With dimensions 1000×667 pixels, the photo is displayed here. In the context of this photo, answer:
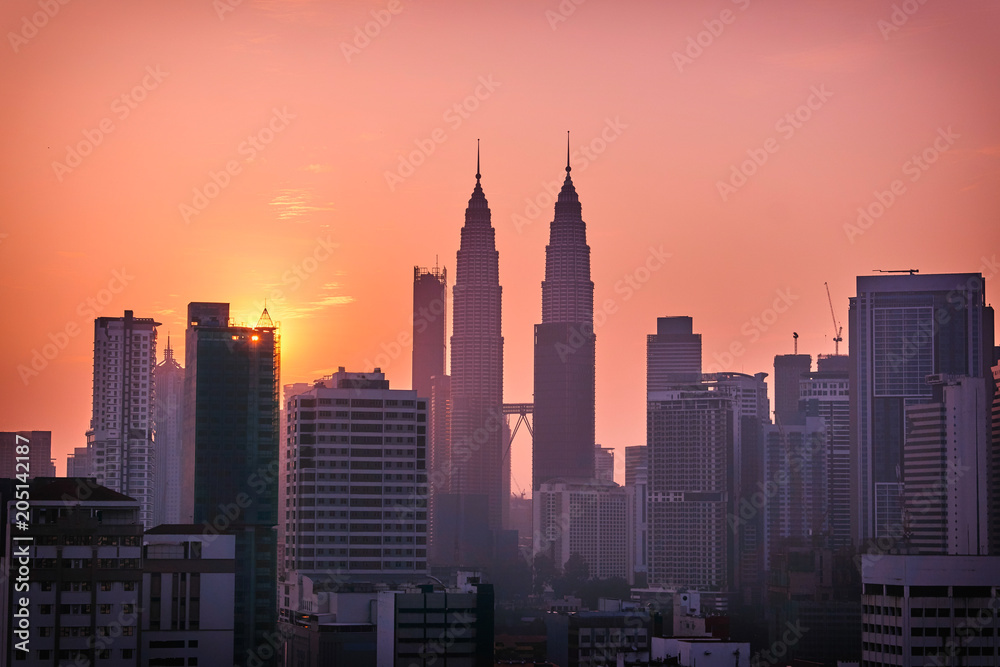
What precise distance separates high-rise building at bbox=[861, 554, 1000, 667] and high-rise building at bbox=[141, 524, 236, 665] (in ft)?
139

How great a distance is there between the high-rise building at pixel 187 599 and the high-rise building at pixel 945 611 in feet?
139

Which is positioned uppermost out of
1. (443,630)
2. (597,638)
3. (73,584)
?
(73,584)

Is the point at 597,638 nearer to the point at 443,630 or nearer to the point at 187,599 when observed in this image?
the point at 443,630

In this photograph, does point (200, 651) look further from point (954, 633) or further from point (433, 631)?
point (954, 633)

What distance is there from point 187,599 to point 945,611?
4750cm

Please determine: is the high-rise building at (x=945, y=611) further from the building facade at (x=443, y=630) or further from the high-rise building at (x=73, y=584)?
the high-rise building at (x=73, y=584)

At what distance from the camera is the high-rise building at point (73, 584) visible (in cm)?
9419

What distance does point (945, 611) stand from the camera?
100 meters

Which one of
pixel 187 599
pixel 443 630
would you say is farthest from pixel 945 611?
pixel 187 599

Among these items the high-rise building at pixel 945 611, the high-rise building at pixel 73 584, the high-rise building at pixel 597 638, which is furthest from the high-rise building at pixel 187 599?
the high-rise building at pixel 597 638

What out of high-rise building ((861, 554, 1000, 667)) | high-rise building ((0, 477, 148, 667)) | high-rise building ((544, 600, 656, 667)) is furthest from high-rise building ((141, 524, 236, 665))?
high-rise building ((544, 600, 656, 667))

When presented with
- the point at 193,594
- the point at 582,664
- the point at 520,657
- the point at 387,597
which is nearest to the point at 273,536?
the point at 520,657

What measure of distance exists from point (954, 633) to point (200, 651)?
46693 millimetres

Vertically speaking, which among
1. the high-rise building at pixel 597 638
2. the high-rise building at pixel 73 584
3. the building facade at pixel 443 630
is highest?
the high-rise building at pixel 73 584
